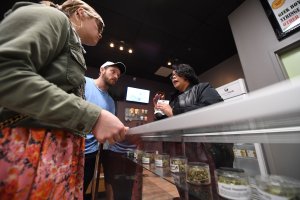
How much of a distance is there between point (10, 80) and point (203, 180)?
2.02 ft

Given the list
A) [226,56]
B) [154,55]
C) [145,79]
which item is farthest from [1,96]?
[145,79]

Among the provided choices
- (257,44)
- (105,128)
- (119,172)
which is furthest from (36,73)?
(257,44)

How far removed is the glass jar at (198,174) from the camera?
20.3 inches

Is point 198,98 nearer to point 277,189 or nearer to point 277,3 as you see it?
point 277,189

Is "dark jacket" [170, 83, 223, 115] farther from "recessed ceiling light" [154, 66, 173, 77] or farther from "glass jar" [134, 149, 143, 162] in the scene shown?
"recessed ceiling light" [154, 66, 173, 77]

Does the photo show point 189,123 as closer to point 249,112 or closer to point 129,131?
point 249,112

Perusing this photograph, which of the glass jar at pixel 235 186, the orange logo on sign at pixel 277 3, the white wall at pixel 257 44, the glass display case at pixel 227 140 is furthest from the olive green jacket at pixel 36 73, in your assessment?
the orange logo on sign at pixel 277 3

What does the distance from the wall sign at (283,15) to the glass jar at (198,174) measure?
1.92 m

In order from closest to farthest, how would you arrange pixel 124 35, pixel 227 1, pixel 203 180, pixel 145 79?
pixel 203 180
pixel 227 1
pixel 124 35
pixel 145 79

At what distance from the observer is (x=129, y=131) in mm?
682

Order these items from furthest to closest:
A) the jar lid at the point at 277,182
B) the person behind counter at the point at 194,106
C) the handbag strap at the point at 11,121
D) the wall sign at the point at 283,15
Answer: the wall sign at the point at 283,15 < the person behind counter at the point at 194,106 < the handbag strap at the point at 11,121 < the jar lid at the point at 277,182

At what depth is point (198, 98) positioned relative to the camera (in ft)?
4.52

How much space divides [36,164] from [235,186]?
0.52 metres

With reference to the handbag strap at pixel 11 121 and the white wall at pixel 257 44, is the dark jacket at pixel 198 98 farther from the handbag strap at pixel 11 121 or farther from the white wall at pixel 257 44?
the handbag strap at pixel 11 121
